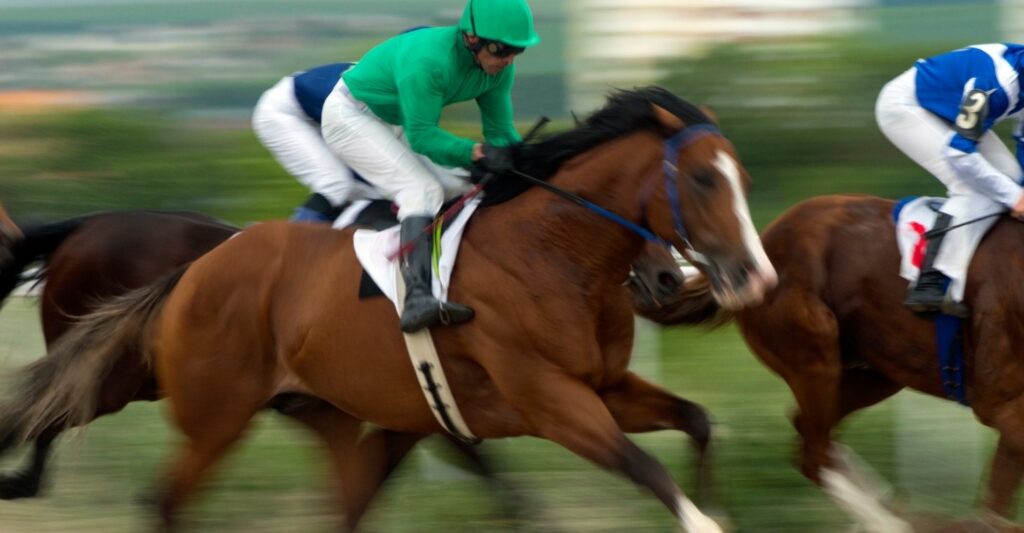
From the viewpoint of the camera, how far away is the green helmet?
4500 millimetres

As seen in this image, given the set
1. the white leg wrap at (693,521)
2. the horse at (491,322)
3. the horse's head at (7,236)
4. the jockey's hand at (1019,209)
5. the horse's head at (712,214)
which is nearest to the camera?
the white leg wrap at (693,521)

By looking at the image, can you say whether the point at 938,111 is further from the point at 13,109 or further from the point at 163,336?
the point at 13,109

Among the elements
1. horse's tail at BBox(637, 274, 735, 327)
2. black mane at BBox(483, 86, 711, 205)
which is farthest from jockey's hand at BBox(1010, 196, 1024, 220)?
black mane at BBox(483, 86, 711, 205)

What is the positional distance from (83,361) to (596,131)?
2.00 m

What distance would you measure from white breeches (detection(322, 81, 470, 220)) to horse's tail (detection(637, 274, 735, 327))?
89 centimetres

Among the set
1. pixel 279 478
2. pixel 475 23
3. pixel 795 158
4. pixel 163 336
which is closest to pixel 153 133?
pixel 795 158

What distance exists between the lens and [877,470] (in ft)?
19.2

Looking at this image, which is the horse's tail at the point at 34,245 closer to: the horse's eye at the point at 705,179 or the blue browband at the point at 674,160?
the blue browband at the point at 674,160

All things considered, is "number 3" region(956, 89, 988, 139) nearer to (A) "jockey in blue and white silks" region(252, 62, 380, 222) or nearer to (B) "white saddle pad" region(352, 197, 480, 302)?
(B) "white saddle pad" region(352, 197, 480, 302)

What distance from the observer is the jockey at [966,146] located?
5059mm

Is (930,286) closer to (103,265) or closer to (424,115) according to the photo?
(424,115)

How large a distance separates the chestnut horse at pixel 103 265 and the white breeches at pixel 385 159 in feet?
2.54

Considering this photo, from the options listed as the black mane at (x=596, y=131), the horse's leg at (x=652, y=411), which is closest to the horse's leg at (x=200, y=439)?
the black mane at (x=596, y=131)

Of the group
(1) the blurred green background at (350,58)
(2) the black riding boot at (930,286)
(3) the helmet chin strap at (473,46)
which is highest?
(3) the helmet chin strap at (473,46)
